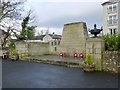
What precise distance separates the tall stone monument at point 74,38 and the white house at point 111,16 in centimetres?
1595

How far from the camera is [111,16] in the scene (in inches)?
1252

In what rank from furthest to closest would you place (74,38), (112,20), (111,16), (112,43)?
(111,16)
(112,20)
(74,38)
(112,43)

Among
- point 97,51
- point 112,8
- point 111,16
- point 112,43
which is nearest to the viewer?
point 97,51

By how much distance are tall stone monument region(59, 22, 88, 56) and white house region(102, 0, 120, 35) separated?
52.3 feet

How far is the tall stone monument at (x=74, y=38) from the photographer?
47.4 feet

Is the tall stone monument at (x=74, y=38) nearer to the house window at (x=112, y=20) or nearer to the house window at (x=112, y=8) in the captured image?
the house window at (x=112, y=20)

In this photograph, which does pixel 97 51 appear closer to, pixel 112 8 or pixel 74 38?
pixel 74 38

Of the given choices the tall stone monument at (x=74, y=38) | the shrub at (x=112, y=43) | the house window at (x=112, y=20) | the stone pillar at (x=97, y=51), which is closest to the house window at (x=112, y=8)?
the house window at (x=112, y=20)

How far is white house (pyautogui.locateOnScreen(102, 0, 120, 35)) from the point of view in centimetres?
3055

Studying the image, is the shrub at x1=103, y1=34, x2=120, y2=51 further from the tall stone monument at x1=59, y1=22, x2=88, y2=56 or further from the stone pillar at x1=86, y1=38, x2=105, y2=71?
the tall stone monument at x1=59, y1=22, x2=88, y2=56

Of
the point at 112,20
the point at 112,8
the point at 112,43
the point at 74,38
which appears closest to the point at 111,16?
the point at 112,20

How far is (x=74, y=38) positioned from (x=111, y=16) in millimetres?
18990

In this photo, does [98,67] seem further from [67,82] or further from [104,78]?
[67,82]

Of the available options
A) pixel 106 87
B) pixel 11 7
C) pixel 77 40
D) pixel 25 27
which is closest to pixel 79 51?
pixel 77 40
